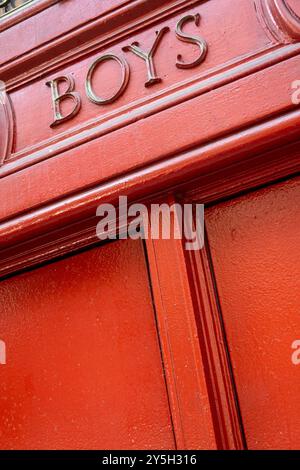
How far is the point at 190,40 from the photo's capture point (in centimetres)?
102

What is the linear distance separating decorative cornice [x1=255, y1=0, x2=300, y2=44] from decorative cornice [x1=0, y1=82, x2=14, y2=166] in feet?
1.84

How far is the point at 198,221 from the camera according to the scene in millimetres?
948

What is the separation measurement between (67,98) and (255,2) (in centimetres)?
42

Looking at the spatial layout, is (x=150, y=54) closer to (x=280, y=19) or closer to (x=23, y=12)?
(x=280, y=19)

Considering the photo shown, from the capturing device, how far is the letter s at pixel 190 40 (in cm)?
99

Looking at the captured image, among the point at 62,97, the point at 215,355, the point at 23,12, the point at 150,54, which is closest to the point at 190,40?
the point at 150,54

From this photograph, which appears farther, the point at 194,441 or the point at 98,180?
the point at 98,180

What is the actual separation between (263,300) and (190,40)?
0.51 meters

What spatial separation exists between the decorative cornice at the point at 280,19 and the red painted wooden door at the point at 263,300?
256 mm

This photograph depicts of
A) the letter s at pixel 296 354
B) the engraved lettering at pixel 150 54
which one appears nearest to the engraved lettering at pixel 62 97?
the engraved lettering at pixel 150 54

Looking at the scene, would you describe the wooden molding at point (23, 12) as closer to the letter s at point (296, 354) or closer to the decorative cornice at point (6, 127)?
the decorative cornice at point (6, 127)

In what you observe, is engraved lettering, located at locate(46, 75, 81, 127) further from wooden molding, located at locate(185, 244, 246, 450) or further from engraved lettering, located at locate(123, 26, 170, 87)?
wooden molding, located at locate(185, 244, 246, 450)

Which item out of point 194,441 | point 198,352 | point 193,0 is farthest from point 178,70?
point 194,441

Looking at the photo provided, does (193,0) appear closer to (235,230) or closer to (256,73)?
(256,73)
